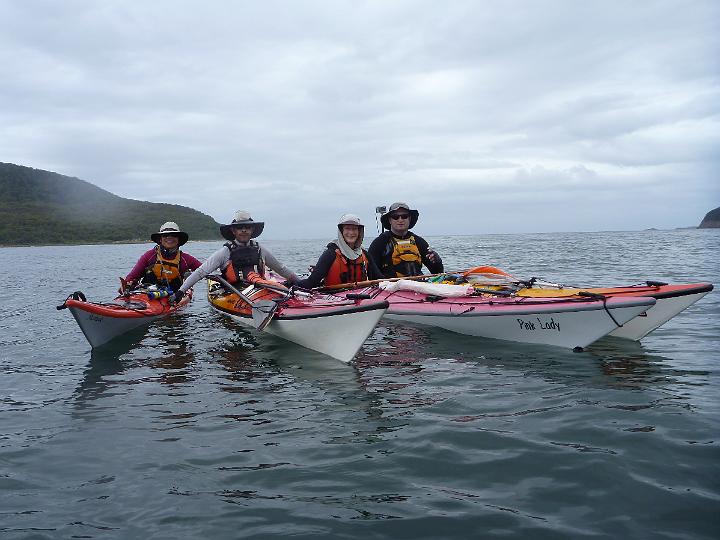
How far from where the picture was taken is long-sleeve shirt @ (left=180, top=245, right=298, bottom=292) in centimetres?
1021

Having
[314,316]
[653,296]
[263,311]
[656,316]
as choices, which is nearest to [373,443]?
[314,316]

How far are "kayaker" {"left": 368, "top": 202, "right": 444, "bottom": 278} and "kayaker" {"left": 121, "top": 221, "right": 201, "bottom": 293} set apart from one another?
3967mm

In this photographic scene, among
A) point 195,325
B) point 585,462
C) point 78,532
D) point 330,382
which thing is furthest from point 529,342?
point 195,325

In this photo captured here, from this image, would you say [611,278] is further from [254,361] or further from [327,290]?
[254,361]

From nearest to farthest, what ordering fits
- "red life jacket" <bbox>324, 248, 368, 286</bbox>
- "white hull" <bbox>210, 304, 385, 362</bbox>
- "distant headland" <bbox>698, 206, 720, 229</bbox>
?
"white hull" <bbox>210, 304, 385, 362</bbox>, "red life jacket" <bbox>324, 248, 368, 286</bbox>, "distant headland" <bbox>698, 206, 720, 229</bbox>

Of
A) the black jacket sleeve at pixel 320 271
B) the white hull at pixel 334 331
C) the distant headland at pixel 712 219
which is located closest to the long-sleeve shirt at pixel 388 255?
the black jacket sleeve at pixel 320 271

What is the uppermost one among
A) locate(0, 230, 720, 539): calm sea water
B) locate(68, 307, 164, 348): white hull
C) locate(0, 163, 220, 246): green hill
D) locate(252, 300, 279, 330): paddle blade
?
locate(0, 163, 220, 246): green hill

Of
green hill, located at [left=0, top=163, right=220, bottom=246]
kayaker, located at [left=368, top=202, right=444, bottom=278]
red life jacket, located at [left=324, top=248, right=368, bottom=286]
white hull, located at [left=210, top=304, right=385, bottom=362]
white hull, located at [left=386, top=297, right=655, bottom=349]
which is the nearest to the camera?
white hull, located at [left=386, top=297, right=655, bottom=349]

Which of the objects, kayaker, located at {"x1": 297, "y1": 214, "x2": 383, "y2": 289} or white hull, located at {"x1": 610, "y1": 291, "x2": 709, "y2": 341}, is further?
kayaker, located at {"x1": 297, "y1": 214, "x2": 383, "y2": 289}

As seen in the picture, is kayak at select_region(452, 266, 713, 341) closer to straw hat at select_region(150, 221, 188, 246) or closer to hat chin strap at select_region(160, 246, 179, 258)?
straw hat at select_region(150, 221, 188, 246)

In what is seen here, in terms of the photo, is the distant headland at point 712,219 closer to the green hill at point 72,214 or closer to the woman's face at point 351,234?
the green hill at point 72,214

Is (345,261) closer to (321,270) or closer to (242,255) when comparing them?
(321,270)

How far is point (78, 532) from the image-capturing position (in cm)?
359

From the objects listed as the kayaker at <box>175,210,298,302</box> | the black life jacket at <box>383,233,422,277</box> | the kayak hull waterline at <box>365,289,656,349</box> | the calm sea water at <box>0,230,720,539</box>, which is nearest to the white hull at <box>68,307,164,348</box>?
the calm sea water at <box>0,230,720,539</box>
